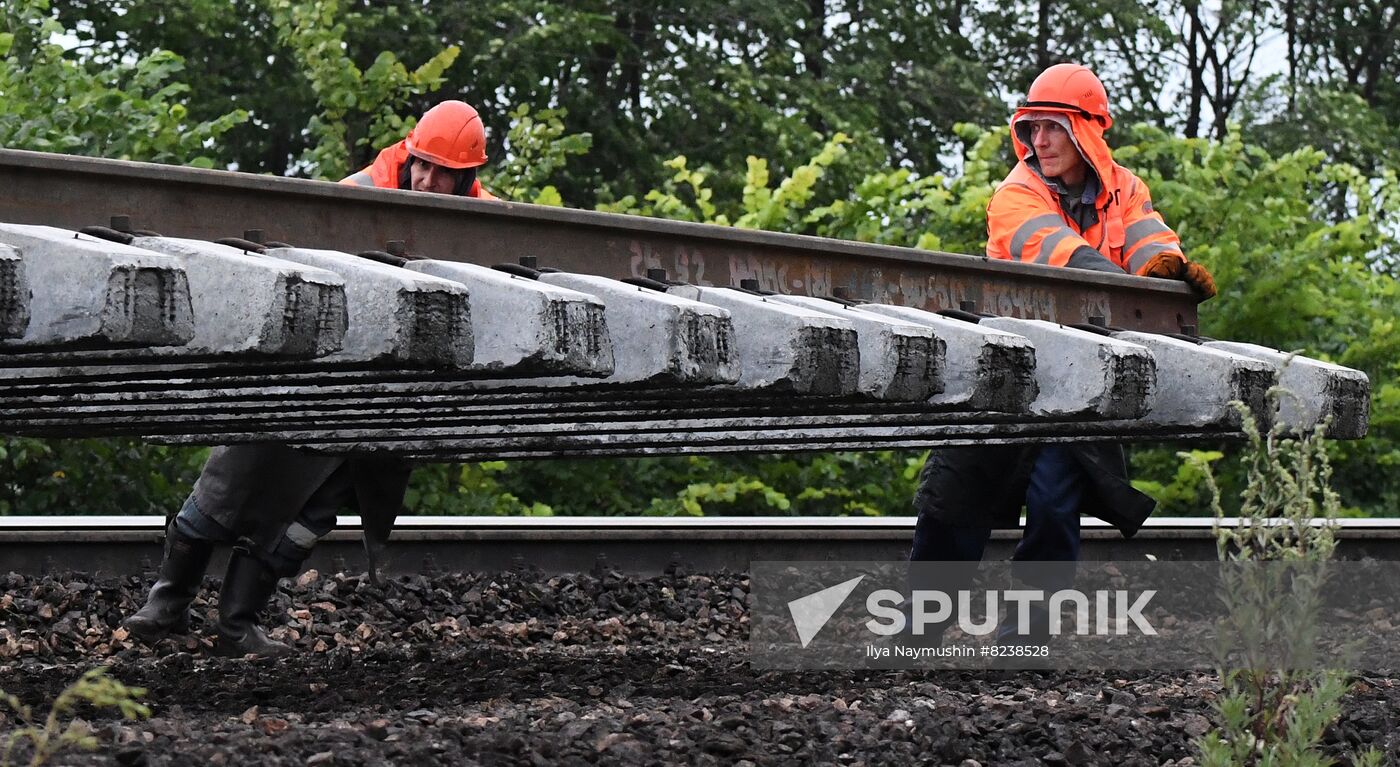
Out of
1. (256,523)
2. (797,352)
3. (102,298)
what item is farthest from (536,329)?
(256,523)

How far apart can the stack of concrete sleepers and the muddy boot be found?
64 centimetres

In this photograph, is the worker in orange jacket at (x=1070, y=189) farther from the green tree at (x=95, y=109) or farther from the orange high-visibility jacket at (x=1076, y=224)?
the green tree at (x=95, y=109)

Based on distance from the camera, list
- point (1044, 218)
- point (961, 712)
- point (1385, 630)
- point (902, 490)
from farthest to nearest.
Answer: point (902, 490), point (1385, 630), point (1044, 218), point (961, 712)

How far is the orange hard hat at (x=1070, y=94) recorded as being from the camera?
6535 mm

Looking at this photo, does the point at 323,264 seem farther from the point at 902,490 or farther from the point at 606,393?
the point at 902,490

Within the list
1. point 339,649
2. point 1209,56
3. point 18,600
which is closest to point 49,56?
point 18,600

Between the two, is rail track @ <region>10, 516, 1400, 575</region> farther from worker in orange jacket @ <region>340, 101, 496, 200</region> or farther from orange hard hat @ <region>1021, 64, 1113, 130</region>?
orange hard hat @ <region>1021, 64, 1113, 130</region>

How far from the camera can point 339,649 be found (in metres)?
6.54

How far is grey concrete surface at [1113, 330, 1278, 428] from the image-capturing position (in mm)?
4961

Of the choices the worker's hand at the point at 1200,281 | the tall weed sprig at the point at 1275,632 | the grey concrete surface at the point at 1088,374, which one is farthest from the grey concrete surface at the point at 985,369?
the worker's hand at the point at 1200,281

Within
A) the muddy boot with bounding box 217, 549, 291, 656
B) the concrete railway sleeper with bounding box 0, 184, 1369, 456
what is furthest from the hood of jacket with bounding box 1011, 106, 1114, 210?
the muddy boot with bounding box 217, 549, 291, 656

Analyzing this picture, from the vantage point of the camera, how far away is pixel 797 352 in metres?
4.04

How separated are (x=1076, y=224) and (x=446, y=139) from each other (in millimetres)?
2200

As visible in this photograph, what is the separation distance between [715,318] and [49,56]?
357 inches
